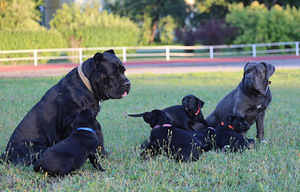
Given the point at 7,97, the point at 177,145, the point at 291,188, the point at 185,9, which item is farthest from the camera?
the point at 185,9

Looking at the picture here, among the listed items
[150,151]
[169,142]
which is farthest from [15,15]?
[169,142]

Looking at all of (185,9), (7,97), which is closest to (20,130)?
(7,97)

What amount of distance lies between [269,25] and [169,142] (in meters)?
33.2

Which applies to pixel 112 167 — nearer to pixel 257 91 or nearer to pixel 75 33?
pixel 257 91

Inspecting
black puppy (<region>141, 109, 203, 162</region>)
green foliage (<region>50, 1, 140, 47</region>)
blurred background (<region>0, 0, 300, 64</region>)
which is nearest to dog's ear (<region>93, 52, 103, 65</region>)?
black puppy (<region>141, 109, 203, 162</region>)

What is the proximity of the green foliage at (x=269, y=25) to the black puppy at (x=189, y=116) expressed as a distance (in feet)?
99.0

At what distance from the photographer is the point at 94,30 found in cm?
3303

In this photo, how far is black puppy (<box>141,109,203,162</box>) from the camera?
561 cm

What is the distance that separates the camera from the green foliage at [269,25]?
36125mm

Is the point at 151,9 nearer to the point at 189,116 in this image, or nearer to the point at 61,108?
the point at 189,116

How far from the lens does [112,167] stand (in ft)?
17.5

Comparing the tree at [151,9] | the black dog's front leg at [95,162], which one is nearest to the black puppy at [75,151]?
the black dog's front leg at [95,162]

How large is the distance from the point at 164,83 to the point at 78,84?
37.1ft

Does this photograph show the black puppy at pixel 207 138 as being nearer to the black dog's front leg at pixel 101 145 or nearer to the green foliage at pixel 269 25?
the black dog's front leg at pixel 101 145
